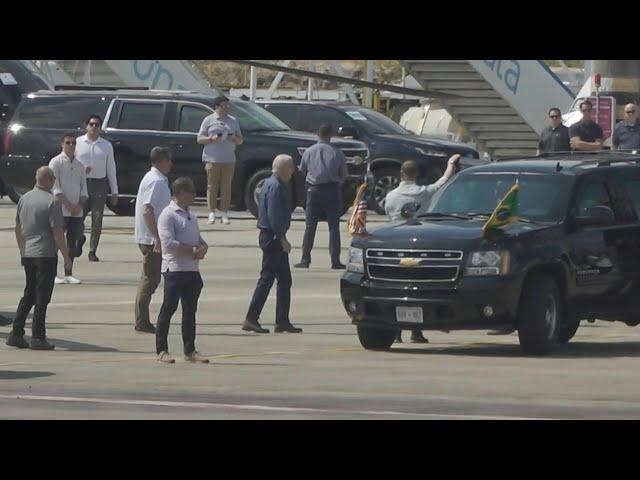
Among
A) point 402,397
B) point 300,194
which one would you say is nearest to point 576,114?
point 300,194

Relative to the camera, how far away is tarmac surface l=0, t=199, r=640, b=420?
12.1 metres

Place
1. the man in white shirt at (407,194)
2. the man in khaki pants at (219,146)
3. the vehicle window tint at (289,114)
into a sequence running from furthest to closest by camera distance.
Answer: the vehicle window tint at (289,114)
the man in khaki pants at (219,146)
the man in white shirt at (407,194)

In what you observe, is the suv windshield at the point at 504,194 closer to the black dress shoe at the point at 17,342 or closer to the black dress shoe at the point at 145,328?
the black dress shoe at the point at 145,328

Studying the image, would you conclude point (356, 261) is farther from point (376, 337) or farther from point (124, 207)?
point (124, 207)

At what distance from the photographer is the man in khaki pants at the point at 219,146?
1118 inches

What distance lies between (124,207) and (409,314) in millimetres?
15440

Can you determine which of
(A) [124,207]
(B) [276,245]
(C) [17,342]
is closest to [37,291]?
(C) [17,342]

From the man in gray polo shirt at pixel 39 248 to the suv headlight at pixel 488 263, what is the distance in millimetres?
3574

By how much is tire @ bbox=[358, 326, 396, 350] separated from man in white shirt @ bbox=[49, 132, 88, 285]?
5558 millimetres

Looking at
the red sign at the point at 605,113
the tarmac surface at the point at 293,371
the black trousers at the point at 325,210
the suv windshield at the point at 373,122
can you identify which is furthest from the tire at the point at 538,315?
the red sign at the point at 605,113

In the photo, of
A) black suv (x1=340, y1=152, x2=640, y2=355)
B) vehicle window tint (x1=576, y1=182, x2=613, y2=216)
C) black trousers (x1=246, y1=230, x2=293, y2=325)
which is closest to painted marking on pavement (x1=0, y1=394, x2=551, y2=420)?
black suv (x1=340, y1=152, x2=640, y2=355)

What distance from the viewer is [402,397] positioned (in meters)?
12.8

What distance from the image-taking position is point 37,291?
52.6 ft

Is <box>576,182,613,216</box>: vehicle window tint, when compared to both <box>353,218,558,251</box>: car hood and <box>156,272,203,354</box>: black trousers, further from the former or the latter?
<box>156,272,203,354</box>: black trousers
